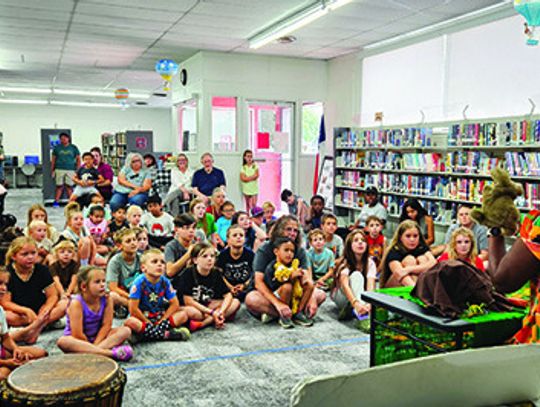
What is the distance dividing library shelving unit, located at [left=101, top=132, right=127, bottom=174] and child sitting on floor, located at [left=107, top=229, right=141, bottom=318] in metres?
10.9

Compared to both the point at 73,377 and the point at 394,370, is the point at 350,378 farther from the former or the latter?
the point at 73,377

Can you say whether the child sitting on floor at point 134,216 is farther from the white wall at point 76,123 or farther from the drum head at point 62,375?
the white wall at point 76,123

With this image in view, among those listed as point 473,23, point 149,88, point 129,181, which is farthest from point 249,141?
point 149,88

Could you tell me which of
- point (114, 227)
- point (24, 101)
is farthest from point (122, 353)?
point (24, 101)

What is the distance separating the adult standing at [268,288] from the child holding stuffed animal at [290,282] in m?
0.05

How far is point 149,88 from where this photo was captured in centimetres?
1441

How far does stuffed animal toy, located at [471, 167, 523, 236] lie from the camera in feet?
6.04

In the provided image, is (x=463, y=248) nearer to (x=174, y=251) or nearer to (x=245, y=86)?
(x=174, y=251)

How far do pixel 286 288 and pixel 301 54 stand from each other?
593 cm

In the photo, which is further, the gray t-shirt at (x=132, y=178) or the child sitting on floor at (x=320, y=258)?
the gray t-shirt at (x=132, y=178)

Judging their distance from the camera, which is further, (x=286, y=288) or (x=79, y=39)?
(x=79, y=39)

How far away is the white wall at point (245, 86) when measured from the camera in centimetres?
871

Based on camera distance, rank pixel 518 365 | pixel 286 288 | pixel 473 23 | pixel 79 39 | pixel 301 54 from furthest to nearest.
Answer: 1. pixel 301 54
2. pixel 79 39
3. pixel 473 23
4. pixel 286 288
5. pixel 518 365

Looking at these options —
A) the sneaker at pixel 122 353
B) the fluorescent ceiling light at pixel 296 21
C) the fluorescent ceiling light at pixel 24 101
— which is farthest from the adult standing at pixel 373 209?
the fluorescent ceiling light at pixel 24 101
